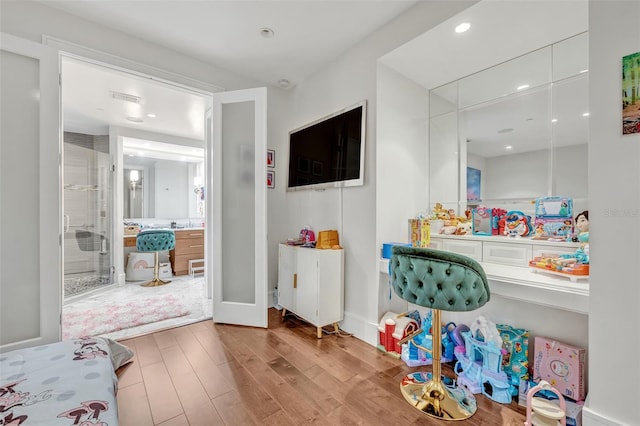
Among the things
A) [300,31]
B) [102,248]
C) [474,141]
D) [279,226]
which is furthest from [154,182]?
[474,141]

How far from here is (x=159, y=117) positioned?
395 centimetres

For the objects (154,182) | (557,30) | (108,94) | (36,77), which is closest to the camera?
(557,30)

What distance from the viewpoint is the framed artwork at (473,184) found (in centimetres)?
233

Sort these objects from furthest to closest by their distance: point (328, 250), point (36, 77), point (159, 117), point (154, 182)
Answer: point (154, 182), point (159, 117), point (328, 250), point (36, 77)

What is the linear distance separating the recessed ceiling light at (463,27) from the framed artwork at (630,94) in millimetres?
961

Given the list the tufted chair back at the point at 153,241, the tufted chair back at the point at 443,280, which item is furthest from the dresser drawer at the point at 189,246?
the tufted chair back at the point at 443,280

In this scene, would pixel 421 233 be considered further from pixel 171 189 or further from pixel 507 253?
pixel 171 189

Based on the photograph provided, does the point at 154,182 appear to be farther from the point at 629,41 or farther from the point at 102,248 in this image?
the point at 629,41

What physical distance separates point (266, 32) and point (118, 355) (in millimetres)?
2946

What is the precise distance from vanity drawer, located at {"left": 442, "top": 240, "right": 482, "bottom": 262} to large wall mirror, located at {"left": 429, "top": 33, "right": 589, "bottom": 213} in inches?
15.6

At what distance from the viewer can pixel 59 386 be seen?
1339 millimetres

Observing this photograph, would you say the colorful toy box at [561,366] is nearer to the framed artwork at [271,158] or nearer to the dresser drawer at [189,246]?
the framed artwork at [271,158]

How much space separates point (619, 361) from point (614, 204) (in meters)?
0.71

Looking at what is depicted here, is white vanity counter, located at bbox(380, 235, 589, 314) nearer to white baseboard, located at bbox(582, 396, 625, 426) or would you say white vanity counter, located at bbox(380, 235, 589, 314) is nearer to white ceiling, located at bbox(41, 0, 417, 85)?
white baseboard, located at bbox(582, 396, 625, 426)
